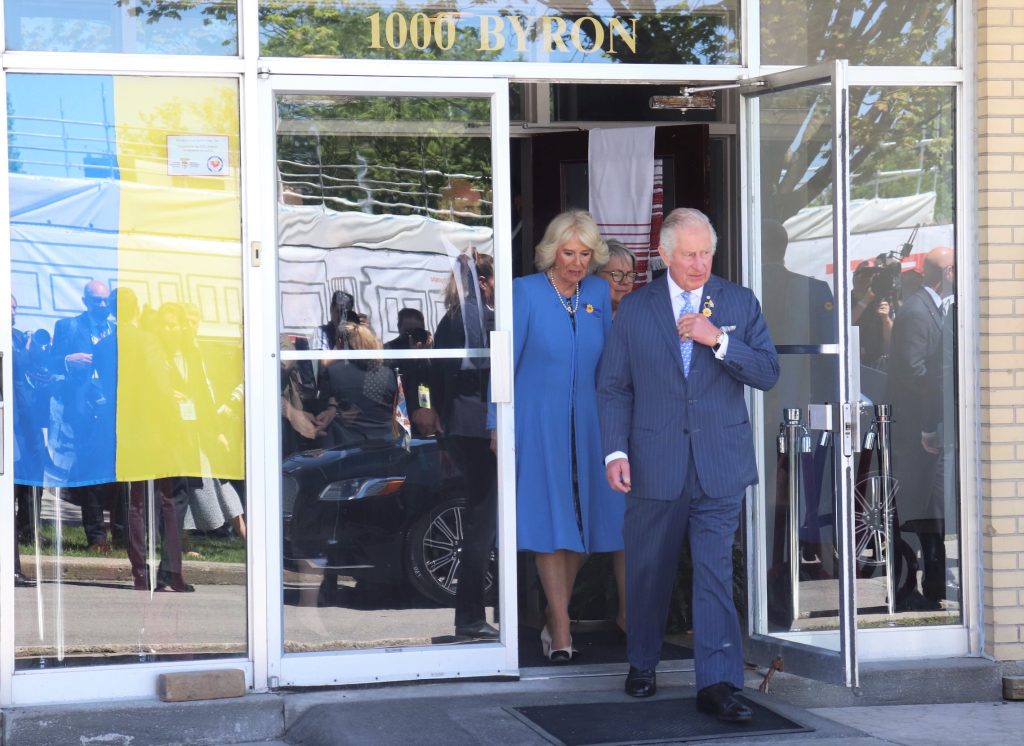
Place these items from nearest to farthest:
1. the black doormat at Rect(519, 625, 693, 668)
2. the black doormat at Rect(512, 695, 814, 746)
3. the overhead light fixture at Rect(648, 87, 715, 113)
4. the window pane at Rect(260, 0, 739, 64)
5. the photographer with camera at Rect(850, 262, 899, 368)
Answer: the black doormat at Rect(512, 695, 814, 746), the window pane at Rect(260, 0, 739, 64), the photographer with camera at Rect(850, 262, 899, 368), the black doormat at Rect(519, 625, 693, 668), the overhead light fixture at Rect(648, 87, 715, 113)

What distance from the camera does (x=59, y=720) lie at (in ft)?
16.0

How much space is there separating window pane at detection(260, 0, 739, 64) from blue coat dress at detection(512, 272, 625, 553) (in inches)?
37.9

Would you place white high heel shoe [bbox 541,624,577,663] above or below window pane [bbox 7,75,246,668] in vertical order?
below

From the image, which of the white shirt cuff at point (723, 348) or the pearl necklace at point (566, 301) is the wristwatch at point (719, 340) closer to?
the white shirt cuff at point (723, 348)

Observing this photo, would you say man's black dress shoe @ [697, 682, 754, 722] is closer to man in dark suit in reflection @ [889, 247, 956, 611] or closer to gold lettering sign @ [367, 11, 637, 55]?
man in dark suit in reflection @ [889, 247, 956, 611]

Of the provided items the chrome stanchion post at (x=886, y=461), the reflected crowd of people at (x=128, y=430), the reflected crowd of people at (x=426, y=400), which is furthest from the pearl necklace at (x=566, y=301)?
the reflected crowd of people at (x=128, y=430)

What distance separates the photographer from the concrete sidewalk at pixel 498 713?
191 inches

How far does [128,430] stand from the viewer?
202 inches

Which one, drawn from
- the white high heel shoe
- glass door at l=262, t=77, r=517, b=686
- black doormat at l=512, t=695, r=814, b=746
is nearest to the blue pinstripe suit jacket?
glass door at l=262, t=77, r=517, b=686

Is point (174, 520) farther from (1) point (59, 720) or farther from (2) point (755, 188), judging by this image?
(2) point (755, 188)

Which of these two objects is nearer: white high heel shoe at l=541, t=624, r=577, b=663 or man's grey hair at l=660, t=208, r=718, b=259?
man's grey hair at l=660, t=208, r=718, b=259

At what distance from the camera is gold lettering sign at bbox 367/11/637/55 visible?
17.6 ft

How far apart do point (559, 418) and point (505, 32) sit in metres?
1.56

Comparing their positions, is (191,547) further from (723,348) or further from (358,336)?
(723,348)
